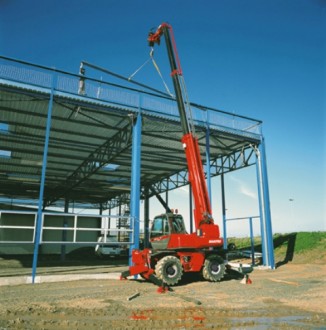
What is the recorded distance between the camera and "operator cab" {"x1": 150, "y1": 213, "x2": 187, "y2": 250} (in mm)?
11539

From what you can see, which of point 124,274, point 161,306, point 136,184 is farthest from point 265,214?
point 161,306

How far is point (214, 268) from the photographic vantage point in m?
11.5

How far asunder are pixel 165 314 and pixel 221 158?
1607cm

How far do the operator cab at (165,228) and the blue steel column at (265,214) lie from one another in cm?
751

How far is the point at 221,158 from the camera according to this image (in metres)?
21.6

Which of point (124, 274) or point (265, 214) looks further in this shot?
point (265, 214)

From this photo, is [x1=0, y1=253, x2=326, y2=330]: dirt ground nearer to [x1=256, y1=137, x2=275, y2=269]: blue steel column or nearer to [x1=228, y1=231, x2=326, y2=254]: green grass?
[x1=256, y1=137, x2=275, y2=269]: blue steel column

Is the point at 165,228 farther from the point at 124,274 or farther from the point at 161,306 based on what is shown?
the point at 161,306

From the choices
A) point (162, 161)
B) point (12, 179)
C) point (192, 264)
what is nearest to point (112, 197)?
point (12, 179)

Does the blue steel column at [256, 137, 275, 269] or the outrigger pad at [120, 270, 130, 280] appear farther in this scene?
the blue steel column at [256, 137, 275, 269]

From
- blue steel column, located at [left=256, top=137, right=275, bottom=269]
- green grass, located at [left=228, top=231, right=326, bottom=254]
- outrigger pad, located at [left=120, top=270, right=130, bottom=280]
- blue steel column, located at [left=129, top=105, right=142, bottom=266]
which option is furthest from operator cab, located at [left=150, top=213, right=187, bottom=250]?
green grass, located at [left=228, top=231, right=326, bottom=254]

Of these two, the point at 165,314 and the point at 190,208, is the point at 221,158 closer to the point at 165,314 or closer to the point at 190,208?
the point at 190,208

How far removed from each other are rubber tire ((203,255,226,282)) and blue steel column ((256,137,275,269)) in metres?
6.55

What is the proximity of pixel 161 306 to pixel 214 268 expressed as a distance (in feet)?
15.5
